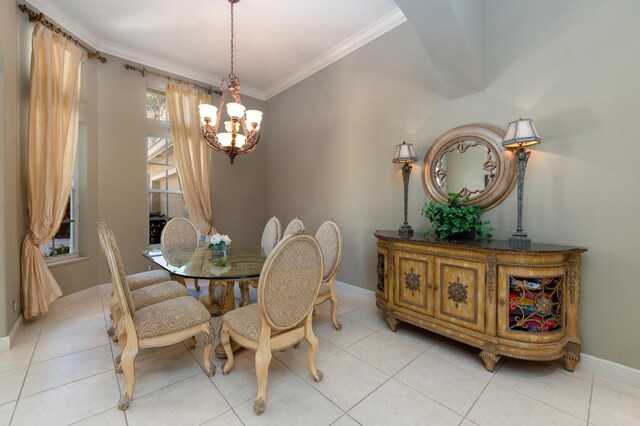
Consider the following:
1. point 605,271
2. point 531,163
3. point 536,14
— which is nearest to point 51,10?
point 536,14

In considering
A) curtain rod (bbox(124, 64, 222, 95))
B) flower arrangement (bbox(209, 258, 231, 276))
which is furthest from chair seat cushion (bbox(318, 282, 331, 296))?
curtain rod (bbox(124, 64, 222, 95))

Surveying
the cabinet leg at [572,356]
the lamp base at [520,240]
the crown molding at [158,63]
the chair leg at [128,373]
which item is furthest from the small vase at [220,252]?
the crown molding at [158,63]

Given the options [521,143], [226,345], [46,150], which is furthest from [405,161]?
[46,150]

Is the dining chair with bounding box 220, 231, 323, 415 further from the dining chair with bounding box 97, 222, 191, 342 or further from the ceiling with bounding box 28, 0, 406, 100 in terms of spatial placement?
the ceiling with bounding box 28, 0, 406, 100

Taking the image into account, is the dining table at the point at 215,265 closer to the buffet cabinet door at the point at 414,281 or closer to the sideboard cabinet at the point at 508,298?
the buffet cabinet door at the point at 414,281

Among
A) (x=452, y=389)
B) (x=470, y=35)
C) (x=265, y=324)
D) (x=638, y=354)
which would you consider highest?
(x=470, y=35)

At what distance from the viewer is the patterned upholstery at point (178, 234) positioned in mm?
3314

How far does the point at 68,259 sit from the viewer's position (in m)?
3.39

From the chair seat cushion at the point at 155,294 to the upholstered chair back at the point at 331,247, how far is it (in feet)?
4.32

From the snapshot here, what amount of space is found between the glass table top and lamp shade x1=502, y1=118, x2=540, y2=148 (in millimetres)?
2205

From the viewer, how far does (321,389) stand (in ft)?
5.98

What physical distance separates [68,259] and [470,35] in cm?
506

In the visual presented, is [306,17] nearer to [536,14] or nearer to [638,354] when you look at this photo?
[536,14]

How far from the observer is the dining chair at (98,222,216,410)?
64.6 inches
